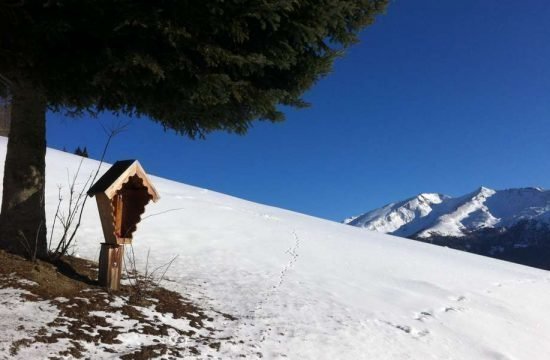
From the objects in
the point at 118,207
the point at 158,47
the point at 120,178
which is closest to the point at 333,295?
the point at 118,207

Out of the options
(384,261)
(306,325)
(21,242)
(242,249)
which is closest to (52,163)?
(242,249)

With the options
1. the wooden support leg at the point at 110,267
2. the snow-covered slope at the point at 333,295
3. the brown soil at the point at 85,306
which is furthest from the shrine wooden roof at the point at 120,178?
the snow-covered slope at the point at 333,295

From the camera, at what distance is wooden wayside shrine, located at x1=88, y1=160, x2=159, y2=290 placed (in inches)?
226

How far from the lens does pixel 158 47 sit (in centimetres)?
532

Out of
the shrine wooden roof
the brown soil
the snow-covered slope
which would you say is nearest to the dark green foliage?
the shrine wooden roof

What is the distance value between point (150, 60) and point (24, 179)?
8.62ft

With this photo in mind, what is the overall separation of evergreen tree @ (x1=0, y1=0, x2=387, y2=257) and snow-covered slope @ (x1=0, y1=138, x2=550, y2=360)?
8.77ft

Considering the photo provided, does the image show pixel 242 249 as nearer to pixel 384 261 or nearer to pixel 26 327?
pixel 384 261

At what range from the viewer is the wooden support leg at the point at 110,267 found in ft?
18.9

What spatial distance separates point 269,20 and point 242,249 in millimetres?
8179

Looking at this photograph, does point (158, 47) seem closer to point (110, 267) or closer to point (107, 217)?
point (107, 217)

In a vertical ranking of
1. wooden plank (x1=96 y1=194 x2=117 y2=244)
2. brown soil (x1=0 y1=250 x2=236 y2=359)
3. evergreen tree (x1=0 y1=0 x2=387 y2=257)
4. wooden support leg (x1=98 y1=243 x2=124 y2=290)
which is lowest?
A: brown soil (x1=0 y1=250 x2=236 y2=359)

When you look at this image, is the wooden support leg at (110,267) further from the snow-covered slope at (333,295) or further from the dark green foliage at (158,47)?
the dark green foliage at (158,47)

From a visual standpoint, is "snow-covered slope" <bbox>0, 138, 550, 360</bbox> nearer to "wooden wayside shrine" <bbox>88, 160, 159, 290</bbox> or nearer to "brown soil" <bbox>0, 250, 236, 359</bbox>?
"brown soil" <bbox>0, 250, 236, 359</bbox>
